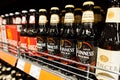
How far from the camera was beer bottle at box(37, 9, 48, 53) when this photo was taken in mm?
900

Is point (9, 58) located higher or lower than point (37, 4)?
lower

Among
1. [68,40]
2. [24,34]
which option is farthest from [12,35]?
A: [68,40]

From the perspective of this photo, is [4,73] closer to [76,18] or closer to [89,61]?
[76,18]

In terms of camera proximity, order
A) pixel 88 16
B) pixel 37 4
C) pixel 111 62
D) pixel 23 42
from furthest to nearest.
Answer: pixel 37 4, pixel 23 42, pixel 88 16, pixel 111 62

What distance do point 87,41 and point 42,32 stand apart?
0.37 metres

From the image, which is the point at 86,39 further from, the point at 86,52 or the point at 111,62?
the point at 111,62

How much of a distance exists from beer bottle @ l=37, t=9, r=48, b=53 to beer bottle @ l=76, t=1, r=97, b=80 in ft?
0.74

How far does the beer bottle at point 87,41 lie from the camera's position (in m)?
0.67

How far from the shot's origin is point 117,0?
2.10 ft

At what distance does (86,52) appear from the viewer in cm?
68

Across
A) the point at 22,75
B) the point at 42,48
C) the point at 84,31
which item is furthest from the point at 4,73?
the point at 84,31

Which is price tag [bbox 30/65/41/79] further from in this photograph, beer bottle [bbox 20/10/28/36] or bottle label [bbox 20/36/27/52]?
beer bottle [bbox 20/10/28/36]

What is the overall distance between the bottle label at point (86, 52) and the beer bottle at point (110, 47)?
0.12ft

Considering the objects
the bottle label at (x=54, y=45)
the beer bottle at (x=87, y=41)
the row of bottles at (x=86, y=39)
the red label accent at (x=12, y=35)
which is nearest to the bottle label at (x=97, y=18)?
the row of bottles at (x=86, y=39)
